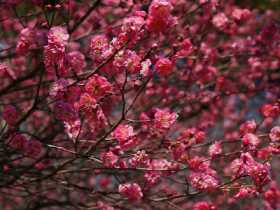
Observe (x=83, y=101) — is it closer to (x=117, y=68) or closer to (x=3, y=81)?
(x=117, y=68)

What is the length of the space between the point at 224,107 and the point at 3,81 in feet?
13.5

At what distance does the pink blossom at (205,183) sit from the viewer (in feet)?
7.59

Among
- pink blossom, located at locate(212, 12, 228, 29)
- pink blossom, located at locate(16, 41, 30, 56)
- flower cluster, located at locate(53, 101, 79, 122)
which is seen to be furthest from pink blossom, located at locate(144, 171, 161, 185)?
pink blossom, located at locate(212, 12, 228, 29)

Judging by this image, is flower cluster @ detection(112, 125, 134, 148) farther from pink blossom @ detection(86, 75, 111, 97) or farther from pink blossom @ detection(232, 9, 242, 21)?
pink blossom @ detection(232, 9, 242, 21)

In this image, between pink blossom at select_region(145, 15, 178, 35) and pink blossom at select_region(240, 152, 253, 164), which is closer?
pink blossom at select_region(145, 15, 178, 35)

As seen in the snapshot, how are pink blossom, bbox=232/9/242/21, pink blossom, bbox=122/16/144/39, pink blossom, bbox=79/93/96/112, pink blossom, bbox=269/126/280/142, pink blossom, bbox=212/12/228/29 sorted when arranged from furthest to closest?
pink blossom, bbox=232/9/242/21
pink blossom, bbox=212/12/228/29
pink blossom, bbox=269/126/280/142
pink blossom, bbox=79/93/96/112
pink blossom, bbox=122/16/144/39

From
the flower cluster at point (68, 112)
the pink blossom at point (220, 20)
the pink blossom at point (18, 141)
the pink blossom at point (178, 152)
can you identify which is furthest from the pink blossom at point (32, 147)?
the pink blossom at point (220, 20)

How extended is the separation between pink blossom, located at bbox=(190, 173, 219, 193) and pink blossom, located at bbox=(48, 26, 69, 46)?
1346 mm

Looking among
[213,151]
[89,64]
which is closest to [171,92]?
[89,64]

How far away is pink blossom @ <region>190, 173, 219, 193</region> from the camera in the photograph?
2.31 m

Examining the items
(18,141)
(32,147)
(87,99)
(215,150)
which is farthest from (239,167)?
(18,141)

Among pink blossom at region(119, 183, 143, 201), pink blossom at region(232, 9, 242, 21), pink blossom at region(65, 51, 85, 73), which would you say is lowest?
pink blossom at region(119, 183, 143, 201)

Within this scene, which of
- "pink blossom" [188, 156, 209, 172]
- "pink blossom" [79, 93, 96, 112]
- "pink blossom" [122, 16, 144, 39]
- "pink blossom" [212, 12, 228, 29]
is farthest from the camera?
"pink blossom" [212, 12, 228, 29]

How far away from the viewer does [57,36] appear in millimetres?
1943
